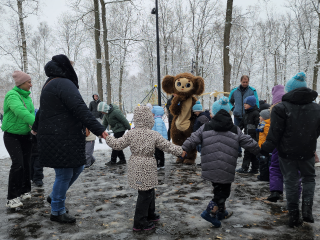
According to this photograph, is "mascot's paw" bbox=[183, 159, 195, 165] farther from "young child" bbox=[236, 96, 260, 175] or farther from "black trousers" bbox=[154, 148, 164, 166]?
"young child" bbox=[236, 96, 260, 175]

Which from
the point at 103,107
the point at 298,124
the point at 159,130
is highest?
the point at 103,107

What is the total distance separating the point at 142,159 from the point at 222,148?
38.3 inches

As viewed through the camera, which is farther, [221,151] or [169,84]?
[169,84]

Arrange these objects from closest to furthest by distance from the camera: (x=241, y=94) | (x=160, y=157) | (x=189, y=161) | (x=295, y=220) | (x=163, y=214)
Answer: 1. (x=295, y=220)
2. (x=163, y=214)
3. (x=160, y=157)
4. (x=189, y=161)
5. (x=241, y=94)

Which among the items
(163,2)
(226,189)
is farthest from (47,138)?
(163,2)

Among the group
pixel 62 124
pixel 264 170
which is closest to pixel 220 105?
pixel 62 124

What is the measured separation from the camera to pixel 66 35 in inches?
1116

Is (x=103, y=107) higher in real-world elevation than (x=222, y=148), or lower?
higher

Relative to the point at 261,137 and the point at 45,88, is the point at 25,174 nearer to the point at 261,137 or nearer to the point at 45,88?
the point at 45,88

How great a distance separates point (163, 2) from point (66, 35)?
11.5 m

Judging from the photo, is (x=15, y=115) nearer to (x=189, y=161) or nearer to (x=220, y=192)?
(x=220, y=192)

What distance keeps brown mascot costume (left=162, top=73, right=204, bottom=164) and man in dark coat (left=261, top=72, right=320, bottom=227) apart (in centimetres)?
335

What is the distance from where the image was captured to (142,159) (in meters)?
2.96

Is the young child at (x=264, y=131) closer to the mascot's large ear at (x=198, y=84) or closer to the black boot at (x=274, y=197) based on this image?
the black boot at (x=274, y=197)
